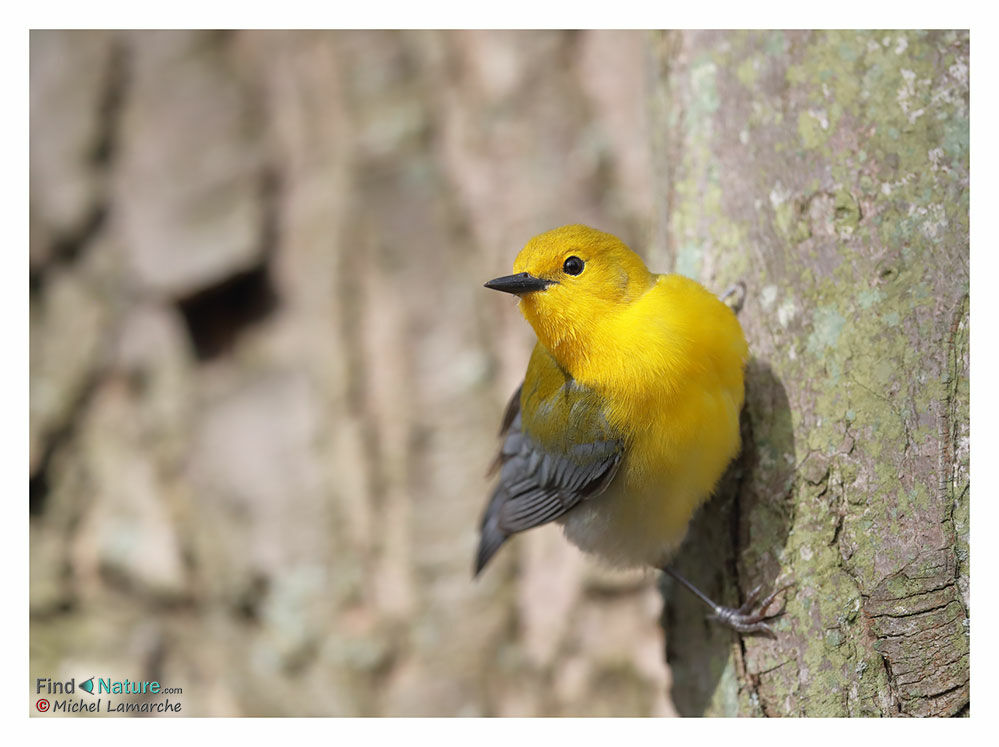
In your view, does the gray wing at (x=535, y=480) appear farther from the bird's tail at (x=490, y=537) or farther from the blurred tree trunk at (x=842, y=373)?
the blurred tree trunk at (x=842, y=373)

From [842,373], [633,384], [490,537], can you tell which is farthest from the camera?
[490,537]

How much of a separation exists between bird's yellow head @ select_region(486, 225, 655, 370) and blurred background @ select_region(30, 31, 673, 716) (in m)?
1.75

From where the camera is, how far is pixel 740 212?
110 inches

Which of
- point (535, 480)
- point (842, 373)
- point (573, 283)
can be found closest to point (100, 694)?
point (535, 480)

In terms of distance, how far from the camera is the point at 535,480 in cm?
303

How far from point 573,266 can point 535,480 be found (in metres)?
0.87

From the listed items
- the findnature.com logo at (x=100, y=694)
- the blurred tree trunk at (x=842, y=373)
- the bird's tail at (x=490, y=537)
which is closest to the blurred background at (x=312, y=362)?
the findnature.com logo at (x=100, y=694)

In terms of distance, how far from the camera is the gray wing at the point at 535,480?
2.74 m

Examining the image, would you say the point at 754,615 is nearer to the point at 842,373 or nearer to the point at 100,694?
the point at 842,373

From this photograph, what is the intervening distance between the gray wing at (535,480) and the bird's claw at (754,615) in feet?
1.89

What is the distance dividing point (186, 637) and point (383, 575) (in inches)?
47.9

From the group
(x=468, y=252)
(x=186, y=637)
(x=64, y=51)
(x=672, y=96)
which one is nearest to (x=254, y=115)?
(x=64, y=51)

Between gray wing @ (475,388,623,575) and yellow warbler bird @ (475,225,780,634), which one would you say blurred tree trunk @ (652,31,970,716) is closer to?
yellow warbler bird @ (475,225,780,634)

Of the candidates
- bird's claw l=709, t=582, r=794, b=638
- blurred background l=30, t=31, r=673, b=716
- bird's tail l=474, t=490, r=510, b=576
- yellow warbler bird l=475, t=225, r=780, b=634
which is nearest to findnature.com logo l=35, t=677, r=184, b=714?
blurred background l=30, t=31, r=673, b=716
